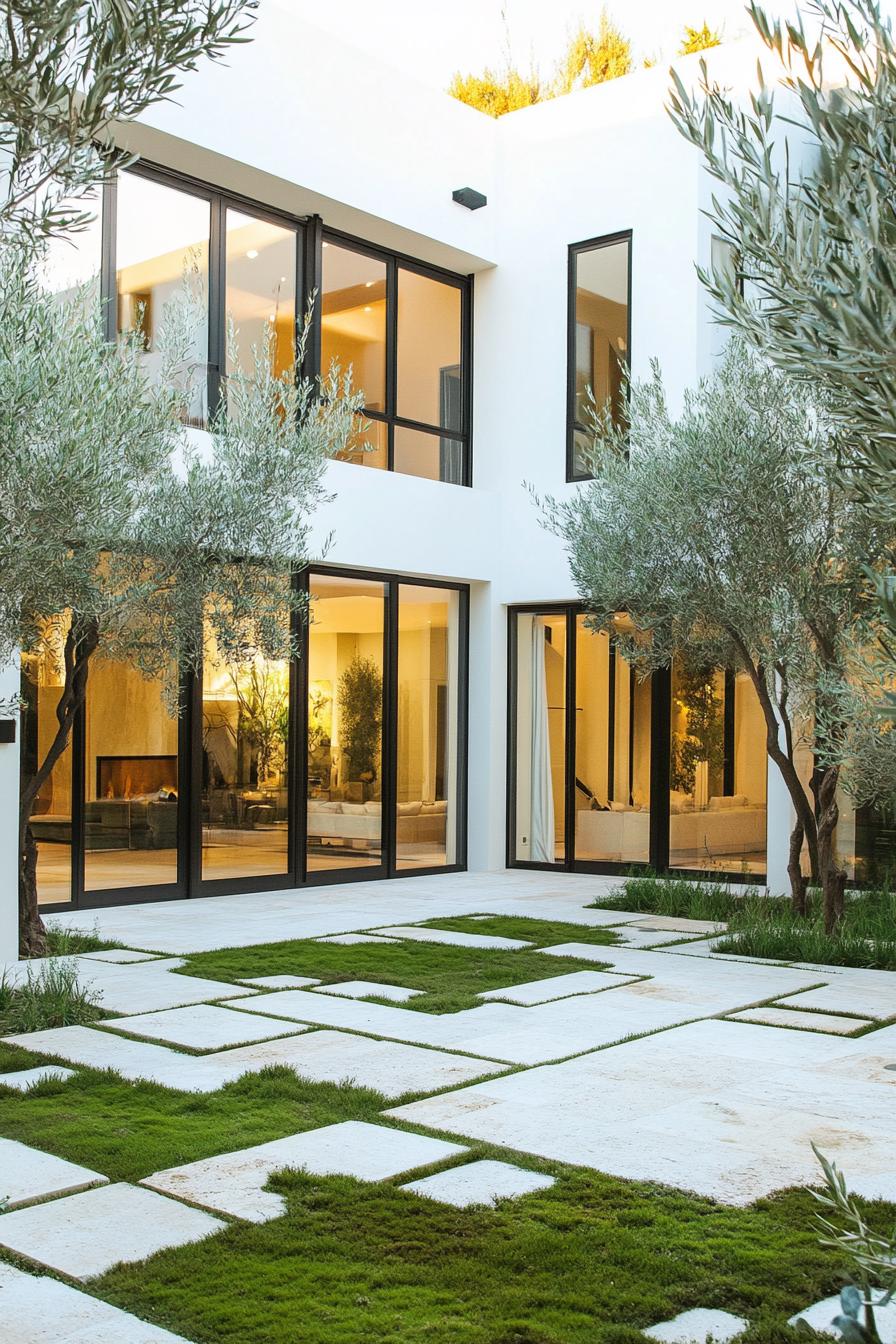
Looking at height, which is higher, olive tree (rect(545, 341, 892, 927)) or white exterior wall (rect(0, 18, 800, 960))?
white exterior wall (rect(0, 18, 800, 960))

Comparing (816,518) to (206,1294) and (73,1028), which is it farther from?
(206,1294)

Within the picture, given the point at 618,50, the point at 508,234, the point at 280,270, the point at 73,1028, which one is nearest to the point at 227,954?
the point at 73,1028

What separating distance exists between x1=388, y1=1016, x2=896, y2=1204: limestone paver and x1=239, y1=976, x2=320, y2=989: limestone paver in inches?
75.2

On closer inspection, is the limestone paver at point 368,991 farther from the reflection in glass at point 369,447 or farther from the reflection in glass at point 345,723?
the reflection in glass at point 369,447

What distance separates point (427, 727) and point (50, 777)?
13.4ft

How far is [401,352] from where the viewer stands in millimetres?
12258

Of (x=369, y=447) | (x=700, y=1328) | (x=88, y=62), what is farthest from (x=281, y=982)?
(x=369, y=447)

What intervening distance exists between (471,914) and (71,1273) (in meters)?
6.48

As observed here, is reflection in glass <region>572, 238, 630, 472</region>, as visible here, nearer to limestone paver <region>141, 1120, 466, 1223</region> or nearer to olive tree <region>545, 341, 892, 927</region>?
olive tree <region>545, 341, 892, 927</region>

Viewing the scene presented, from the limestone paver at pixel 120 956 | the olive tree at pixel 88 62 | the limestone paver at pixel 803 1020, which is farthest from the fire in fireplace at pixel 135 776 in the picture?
the olive tree at pixel 88 62

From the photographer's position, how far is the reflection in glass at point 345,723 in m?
11.4

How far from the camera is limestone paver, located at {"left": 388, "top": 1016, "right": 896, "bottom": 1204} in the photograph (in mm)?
4059

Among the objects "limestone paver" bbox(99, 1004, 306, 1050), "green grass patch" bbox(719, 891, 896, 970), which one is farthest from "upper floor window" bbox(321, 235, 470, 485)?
"limestone paver" bbox(99, 1004, 306, 1050)

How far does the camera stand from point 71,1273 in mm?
3262
